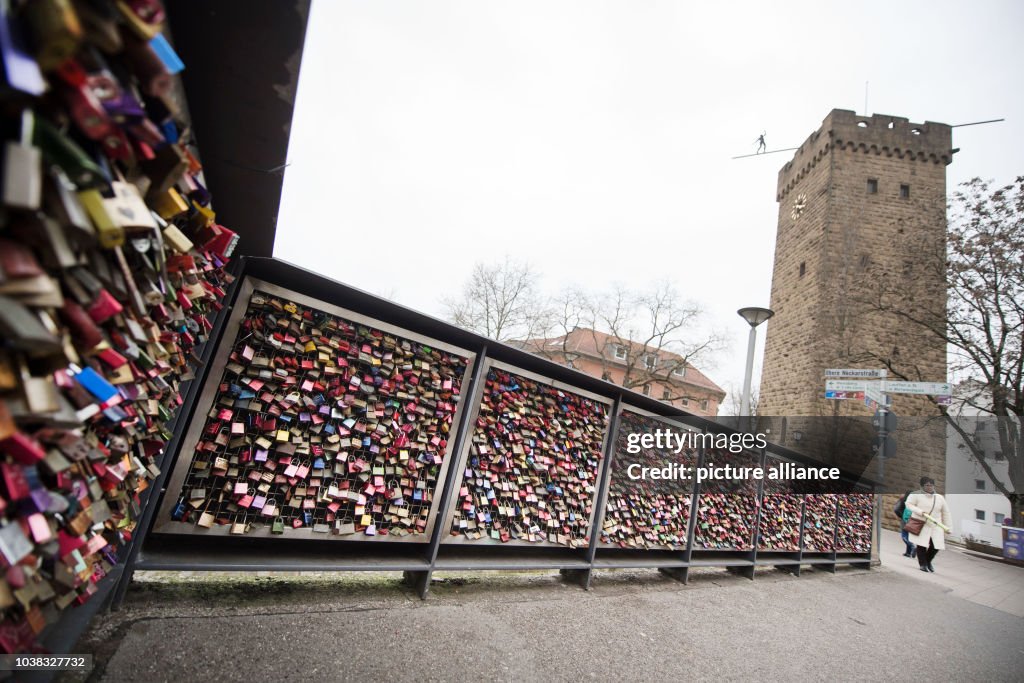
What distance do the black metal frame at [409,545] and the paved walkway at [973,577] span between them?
562cm

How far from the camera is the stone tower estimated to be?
17.0m

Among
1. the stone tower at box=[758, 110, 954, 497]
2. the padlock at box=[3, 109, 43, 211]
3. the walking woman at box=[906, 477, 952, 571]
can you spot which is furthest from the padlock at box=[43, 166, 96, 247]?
the stone tower at box=[758, 110, 954, 497]

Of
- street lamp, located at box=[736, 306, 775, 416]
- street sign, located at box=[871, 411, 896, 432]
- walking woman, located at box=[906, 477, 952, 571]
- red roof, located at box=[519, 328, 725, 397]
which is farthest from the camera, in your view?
red roof, located at box=[519, 328, 725, 397]

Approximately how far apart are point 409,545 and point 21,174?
315 centimetres

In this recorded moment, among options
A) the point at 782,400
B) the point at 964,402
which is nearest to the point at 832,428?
the point at 782,400

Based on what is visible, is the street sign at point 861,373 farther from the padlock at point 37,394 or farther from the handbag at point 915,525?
the padlock at point 37,394

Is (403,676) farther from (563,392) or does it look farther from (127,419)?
(563,392)

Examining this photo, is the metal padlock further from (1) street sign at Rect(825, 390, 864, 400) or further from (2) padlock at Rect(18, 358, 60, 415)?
(1) street sign at Rect(825, 390, 864, 400)

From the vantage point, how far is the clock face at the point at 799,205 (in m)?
20.7

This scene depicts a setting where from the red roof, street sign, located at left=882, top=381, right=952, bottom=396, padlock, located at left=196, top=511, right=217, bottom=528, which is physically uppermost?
the red roof

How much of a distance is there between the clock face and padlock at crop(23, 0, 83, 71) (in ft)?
82.4

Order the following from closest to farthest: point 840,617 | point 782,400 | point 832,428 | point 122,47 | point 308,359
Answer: point 122,47
point 308,359
point 840,617
point 832,428
point 782,400

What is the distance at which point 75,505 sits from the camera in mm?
1158

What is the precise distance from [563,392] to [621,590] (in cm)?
189
